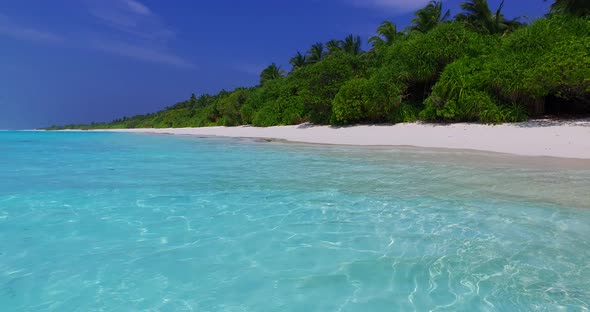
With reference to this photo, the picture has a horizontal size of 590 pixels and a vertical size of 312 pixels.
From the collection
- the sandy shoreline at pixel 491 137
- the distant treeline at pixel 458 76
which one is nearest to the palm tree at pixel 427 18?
the distant treeline at pixel 458 76

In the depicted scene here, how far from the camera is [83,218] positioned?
5.00m

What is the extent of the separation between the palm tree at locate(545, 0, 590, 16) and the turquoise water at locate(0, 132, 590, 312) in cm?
2020

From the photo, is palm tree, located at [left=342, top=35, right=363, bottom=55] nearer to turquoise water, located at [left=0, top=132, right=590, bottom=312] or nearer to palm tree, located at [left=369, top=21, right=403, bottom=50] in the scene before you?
palm tree, located at [left=369, top=21, right=403, bottom=50]

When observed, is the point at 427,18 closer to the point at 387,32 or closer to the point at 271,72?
the point at 387,32

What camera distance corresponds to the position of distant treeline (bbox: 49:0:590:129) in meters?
16.0

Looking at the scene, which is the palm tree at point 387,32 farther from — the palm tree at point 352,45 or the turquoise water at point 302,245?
the turquoise water at point 302,245

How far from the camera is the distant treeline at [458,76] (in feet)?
52.6

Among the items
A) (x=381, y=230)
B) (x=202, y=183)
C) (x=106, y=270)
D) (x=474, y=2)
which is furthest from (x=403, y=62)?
(x=106, y=270)

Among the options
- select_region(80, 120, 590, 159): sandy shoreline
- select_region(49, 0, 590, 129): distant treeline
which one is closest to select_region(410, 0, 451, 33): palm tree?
select_region(49, 0, 590, 129): distant treeline

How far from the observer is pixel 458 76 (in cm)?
1873

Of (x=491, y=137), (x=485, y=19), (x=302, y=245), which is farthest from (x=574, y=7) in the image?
(x=302, y=245)

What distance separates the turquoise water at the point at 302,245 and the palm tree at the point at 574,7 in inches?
795

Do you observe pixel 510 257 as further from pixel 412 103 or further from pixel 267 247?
pixel 412 103

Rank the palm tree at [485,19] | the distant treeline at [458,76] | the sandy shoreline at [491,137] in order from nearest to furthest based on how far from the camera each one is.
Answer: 1. the sandy shoreline at [491,137]
2. the distant treeline at [458,76]
3. the palm tree at [485,19]
